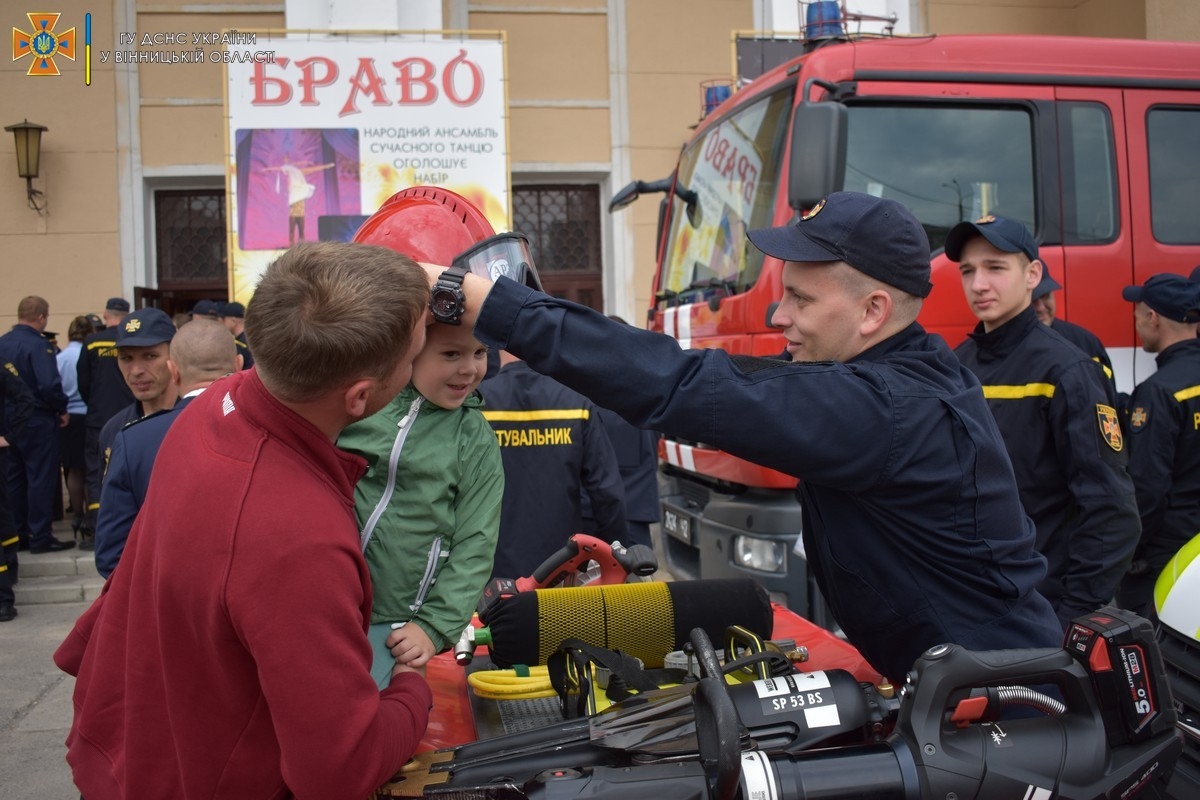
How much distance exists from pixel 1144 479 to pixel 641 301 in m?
8.30

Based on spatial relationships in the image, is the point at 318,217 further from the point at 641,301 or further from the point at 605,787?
the point at 605,787

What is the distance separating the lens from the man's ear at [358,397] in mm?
1538

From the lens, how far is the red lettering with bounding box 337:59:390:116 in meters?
9.43

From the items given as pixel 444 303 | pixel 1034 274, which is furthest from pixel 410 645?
pixel 1034 274

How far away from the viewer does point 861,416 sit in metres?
1.79

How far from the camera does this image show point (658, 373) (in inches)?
69.3

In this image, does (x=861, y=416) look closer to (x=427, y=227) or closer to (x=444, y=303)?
(x=444, y=303)

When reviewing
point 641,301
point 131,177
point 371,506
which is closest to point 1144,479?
point 371,506

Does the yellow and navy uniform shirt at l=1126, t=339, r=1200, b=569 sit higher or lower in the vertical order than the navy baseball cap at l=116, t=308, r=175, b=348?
lower

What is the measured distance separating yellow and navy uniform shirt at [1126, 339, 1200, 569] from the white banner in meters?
6.33

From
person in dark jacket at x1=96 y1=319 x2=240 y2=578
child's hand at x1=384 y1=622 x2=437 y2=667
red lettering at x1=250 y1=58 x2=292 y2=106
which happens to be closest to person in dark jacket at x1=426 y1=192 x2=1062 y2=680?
child's hand at x1=384 y1=622 x2=437 y2=667

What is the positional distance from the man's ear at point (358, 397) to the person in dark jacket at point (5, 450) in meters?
6.69

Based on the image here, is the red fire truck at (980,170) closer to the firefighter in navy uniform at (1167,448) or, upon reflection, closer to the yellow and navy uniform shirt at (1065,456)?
the firefighter in navy uniform at (1167,448)

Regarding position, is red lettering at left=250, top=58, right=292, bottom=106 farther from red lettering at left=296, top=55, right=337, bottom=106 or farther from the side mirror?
the side mirror
